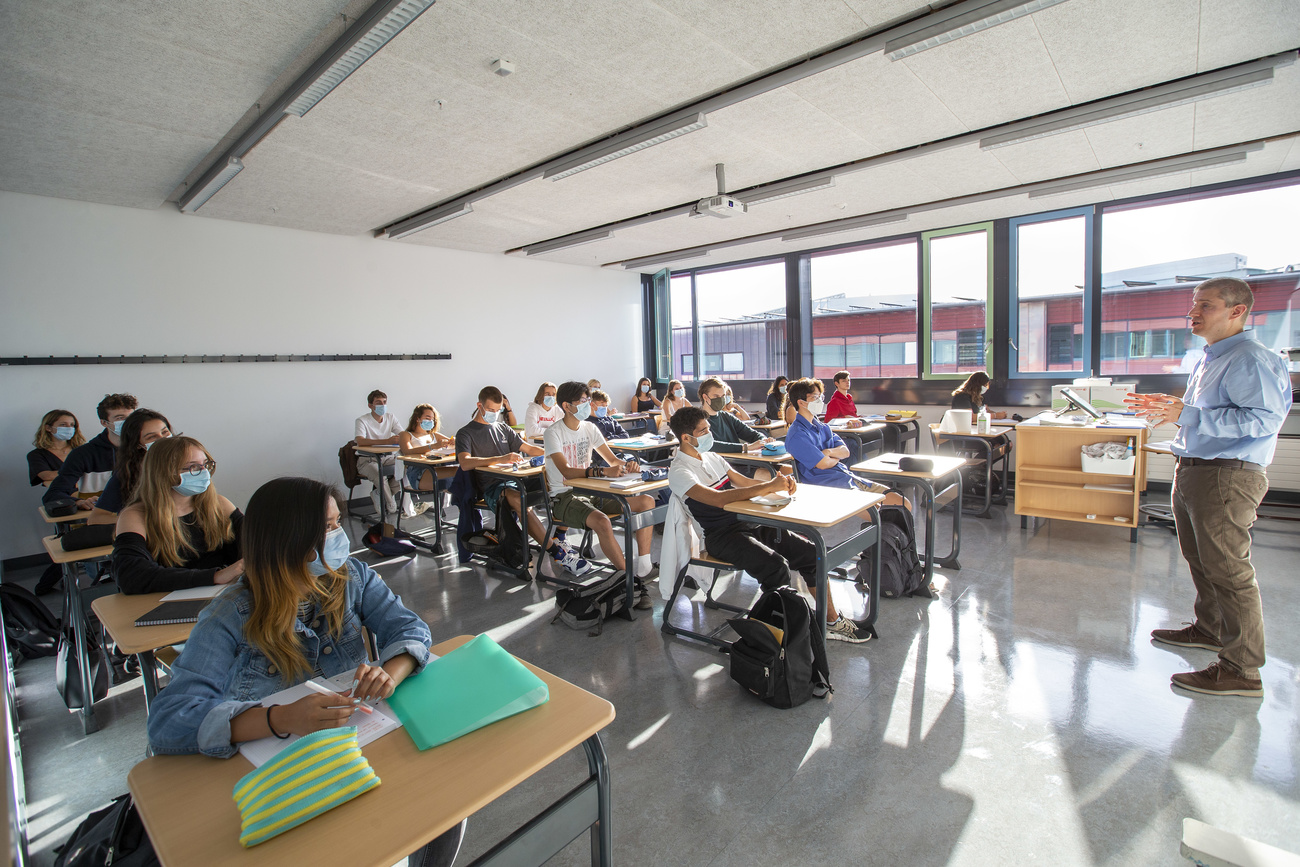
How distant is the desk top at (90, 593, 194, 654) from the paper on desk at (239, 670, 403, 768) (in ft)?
1.97

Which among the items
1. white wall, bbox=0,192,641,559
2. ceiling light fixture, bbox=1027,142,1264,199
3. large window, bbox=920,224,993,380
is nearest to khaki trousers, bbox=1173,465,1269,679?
ceiling light fixture, bbox=1027,142,1264,199

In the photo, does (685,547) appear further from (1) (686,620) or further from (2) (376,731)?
(2) (376,731)

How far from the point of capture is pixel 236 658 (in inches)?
53.7

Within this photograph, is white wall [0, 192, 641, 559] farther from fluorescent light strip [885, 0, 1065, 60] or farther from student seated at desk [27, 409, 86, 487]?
fluorescent light strip [885, 0, 1065, 60]

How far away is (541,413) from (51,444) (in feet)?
12.8

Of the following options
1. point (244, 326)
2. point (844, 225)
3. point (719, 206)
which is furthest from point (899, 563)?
point (244, 326)

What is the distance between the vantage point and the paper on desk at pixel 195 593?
197 centimetres

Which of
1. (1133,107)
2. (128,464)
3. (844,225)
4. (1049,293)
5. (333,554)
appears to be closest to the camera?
(333,554)

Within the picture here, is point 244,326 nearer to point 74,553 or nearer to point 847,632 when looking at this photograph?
point 74,553

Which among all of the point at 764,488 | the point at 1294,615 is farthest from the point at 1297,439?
the point at 764,488

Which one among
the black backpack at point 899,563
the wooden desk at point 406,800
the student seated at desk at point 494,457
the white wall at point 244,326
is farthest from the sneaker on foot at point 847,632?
the white wall at point 244,326

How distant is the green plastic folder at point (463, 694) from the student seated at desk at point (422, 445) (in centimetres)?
391

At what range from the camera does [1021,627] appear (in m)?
3.24

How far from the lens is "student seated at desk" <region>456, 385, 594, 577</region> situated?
4.43 metres
